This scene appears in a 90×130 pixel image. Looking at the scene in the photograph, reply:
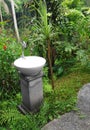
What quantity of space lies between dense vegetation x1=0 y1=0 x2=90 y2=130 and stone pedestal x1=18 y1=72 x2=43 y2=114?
0.43 ft

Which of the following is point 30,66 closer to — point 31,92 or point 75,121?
point 31,92

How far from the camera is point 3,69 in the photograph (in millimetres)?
4215

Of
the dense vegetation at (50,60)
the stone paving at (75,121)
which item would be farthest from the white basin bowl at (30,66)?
the stone paving at (75,121)

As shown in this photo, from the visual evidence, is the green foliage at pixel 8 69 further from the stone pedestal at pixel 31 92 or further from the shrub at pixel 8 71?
the stone pedestal at pixel 31 92

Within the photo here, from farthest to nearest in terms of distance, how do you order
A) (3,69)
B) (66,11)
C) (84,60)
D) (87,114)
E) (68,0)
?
(68,0)
(66,11)
(84,60)
(3,69)
(87,114)

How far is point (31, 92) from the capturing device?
11.6 feet

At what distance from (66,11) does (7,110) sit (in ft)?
9.17

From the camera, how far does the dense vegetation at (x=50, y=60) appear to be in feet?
12.1

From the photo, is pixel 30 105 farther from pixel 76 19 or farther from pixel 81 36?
pixel 76 19

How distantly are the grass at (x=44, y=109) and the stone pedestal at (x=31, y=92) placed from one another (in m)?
0.11

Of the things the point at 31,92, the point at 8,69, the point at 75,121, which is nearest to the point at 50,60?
the point at 8,69

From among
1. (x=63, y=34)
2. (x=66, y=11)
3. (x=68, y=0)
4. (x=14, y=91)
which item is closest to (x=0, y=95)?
(x=14, y=91)

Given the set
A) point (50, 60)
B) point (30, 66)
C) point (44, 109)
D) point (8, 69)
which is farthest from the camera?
point (50, 60)

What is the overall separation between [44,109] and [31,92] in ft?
1.29
